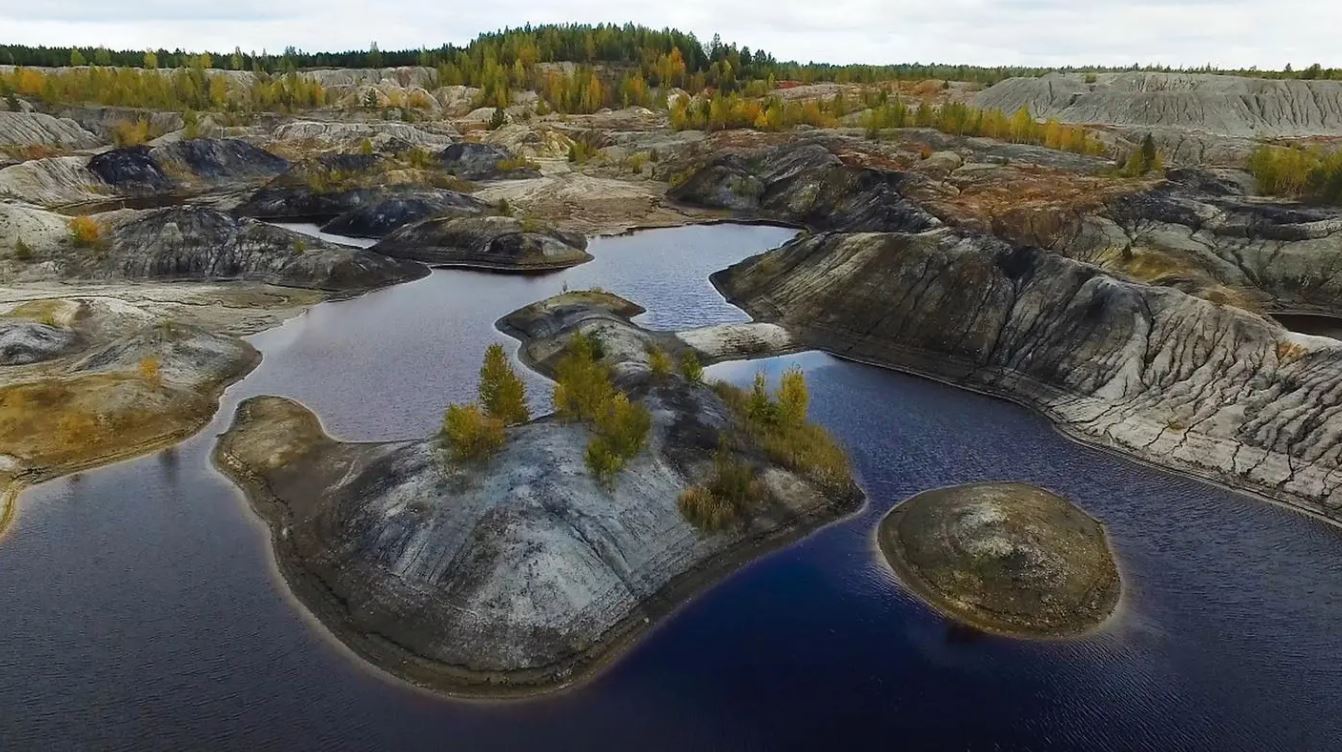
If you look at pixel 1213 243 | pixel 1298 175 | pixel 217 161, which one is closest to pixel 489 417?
pixel 1213 243

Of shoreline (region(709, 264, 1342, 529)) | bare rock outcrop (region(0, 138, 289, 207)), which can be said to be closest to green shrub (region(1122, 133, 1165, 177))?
shoreline (region(709, 264, 1342, 529))

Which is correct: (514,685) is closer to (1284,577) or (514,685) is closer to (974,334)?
(1284,577)

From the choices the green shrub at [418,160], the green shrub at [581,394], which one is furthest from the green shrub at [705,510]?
the green shrub at [418,160]

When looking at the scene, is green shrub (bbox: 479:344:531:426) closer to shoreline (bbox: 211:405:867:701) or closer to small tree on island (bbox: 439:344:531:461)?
small tree on island (bbox: 439:344:531:461)

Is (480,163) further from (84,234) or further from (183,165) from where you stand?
(84,234)

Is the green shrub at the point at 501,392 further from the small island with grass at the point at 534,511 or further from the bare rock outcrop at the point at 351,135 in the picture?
the bare rock outcrop at the point at 351,135

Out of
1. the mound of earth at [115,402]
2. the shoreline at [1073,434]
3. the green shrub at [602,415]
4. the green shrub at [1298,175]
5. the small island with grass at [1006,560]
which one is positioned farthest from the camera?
the green shrub at [1298,175]
